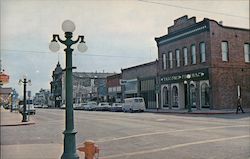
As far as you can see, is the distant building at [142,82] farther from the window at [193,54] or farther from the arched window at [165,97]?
the window at [193,54]

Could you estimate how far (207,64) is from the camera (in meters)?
39.3

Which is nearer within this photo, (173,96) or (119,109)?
(173,96)

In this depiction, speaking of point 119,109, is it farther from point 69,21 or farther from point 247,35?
point 69,21

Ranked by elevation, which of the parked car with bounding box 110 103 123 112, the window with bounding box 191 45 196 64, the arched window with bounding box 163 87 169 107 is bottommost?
the parked car with bounding box 110 103 123 112

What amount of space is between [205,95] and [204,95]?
0.66 feet

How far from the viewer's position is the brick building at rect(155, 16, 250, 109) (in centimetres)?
3866

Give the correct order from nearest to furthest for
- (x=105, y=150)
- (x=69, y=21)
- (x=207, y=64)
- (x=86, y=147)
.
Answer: (x=86, y=147), (x=69, y=21), (x=105, y=150), (x=207, y=64)

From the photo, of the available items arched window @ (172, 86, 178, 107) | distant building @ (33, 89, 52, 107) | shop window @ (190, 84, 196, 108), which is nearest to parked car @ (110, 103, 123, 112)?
arched window @ (172, 86, 178, 107)

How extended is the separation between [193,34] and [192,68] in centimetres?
416

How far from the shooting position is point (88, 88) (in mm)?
97750

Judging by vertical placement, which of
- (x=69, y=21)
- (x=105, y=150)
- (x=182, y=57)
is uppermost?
(x=182, y=57)

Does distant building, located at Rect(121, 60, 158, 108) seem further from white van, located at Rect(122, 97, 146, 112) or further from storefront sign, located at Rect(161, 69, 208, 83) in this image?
white van, located at Rect(122, 97, 146, 112)

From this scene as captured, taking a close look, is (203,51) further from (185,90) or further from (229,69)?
(185,90)

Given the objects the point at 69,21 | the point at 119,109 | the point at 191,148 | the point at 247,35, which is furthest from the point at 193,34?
the point at 69,21
